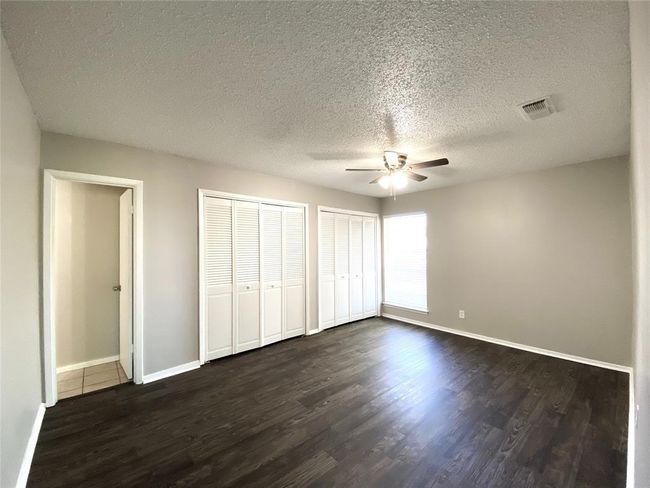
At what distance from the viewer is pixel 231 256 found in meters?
3.54

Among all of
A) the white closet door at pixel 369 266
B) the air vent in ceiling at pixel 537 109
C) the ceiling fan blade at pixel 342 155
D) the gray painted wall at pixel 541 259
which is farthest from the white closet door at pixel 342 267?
the air vent in ceiling at pixel 537 109

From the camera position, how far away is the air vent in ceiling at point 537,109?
1956 mm

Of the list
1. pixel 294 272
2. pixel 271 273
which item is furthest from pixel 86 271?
pixel 294 272

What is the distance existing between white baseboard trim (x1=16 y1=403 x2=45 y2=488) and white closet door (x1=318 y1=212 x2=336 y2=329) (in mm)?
3240

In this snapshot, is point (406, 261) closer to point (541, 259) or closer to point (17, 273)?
point (541, 259)

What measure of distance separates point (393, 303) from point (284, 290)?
2483 millimetres

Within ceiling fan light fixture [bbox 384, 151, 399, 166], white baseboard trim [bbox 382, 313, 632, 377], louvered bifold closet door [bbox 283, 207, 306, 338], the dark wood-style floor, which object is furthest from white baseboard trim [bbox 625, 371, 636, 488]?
louvered bifold closet door [bbox 283, 207, 306, 338]

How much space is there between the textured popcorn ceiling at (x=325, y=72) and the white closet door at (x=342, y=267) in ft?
7.32

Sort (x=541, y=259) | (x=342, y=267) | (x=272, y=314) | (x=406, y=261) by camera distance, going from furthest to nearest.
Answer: (x=406, y=261), (x=342, y=267), (x=272, y=314), (x=541, y=259)

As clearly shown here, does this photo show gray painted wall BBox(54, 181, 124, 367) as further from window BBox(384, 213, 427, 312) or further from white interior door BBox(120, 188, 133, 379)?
window BBox(384, 213, 427, 312)

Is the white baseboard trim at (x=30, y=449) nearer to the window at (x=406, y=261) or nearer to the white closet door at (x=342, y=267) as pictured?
the white closet door at (x=342, y=267)

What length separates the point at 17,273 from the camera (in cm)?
168

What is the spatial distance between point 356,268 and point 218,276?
264 centimetres

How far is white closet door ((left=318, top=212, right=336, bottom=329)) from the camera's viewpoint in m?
4.56
